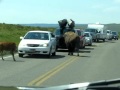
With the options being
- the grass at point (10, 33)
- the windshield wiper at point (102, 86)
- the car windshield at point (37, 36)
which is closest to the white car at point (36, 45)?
the car windshield at point (37, 36)

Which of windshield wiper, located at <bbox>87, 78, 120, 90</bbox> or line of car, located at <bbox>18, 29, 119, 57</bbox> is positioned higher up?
windshield wiper, located at <bbox>87, 78, 120, 90</bbox>

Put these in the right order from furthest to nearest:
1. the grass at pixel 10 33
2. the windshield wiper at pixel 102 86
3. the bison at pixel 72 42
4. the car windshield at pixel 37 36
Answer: the grass at pixel 10 33
the bison at pixel 72 42
the car windshield at pixel 37 36
the windshield wiper at pixel 102 86

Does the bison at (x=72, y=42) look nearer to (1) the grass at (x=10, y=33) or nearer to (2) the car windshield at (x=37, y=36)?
(2) the car windshield at (x=37, y=36)

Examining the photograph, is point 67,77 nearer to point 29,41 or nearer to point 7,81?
point 7,81

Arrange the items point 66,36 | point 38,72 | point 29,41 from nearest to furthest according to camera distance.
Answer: point 38,72 < point 29,41 < point 66,36

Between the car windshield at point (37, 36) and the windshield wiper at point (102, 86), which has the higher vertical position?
the windshield wiper at point (102, 86)

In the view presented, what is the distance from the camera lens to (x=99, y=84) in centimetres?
452

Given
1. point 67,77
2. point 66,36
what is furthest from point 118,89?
point 66,36

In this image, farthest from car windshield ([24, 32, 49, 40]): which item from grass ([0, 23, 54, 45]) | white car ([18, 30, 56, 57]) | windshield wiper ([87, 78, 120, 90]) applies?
windshield wiper ([87, 78, 120, 90])

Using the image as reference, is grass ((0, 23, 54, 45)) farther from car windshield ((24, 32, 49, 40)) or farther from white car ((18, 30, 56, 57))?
white car ((18, 30, 56, 57))

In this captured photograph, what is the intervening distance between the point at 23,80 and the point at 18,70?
3.12 metres

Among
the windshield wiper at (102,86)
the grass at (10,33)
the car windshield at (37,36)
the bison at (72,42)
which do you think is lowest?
the grass at (10,33)

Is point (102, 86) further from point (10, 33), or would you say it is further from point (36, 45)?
point (10, 33)

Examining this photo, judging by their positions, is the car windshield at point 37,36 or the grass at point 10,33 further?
the grass at point 10,33
